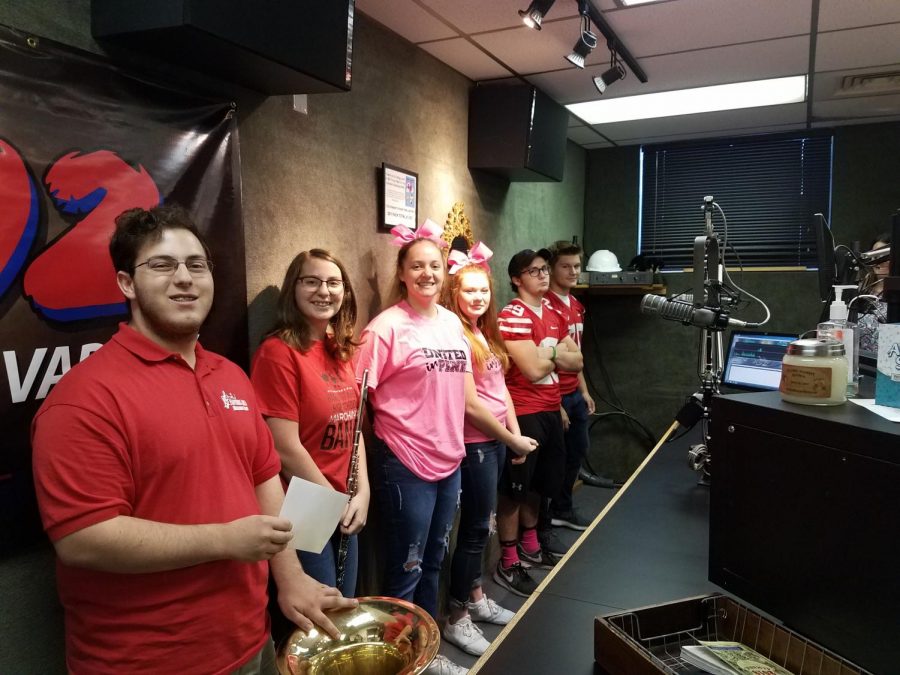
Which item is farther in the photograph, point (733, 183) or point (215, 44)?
point (733, 183)

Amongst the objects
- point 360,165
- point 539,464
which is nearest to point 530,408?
point 539,464

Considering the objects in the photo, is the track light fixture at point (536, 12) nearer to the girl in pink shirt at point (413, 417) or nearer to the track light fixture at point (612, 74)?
the track light fixture at point (612, 74)

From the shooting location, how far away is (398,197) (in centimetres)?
269

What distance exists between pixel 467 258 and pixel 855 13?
1.86m

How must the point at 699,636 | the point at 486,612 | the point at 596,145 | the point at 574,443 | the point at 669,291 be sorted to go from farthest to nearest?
the point at 596,145 → the point at 669,291 → the point at 574,443 → the point at 486,612 → the point at 699,636

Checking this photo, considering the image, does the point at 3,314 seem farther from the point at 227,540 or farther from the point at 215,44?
the point at 215,44

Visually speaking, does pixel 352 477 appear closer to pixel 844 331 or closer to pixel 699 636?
pixel 699 636

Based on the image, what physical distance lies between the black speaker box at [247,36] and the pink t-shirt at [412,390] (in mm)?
868

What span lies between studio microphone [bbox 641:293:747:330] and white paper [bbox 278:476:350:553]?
56.2 inches

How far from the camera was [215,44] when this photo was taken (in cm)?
147

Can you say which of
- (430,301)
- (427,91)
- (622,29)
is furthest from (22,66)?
(622,29)

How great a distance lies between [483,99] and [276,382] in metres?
2.14

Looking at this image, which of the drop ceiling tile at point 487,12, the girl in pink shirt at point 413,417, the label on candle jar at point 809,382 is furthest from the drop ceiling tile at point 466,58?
the label on candle jar at point 809,382

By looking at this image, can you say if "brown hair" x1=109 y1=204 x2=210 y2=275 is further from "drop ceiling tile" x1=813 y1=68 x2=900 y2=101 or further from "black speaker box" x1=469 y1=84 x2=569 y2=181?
"drop ceiling tile" x1=813 y1=68 x2=900 y2=101
